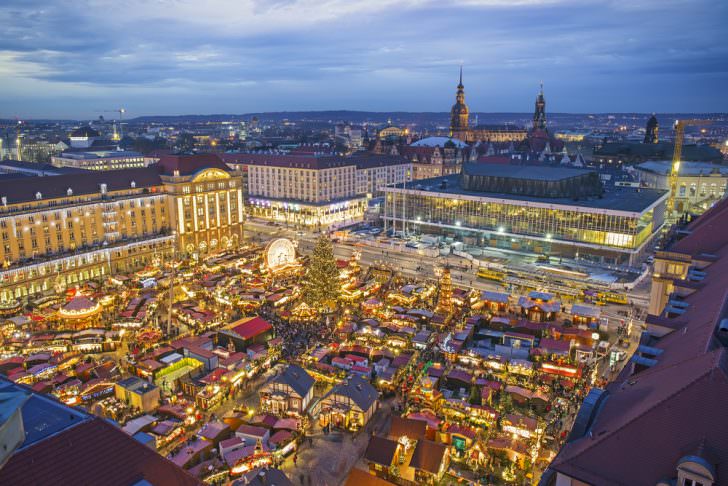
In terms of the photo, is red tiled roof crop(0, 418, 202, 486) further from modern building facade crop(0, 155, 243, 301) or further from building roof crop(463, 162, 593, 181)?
building roof crop(463, 162, 593, 181)

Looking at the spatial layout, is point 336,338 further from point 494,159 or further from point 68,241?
point 494,159

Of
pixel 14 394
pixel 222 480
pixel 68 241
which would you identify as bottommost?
pixel 222 480

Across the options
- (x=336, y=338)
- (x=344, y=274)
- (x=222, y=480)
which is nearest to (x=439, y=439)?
(x=222, y=480)

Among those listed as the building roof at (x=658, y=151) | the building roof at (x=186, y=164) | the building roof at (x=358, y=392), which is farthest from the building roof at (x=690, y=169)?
the building roof at (x=358, y=392)

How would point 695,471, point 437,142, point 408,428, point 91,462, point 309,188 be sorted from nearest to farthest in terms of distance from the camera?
point 695,471 < point 91,462 < point 408,428 < point 309,188 < point 437,142

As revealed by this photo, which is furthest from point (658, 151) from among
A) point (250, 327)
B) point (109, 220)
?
point (109, 220)

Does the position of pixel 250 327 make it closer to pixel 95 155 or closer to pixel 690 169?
pixel 690 169
